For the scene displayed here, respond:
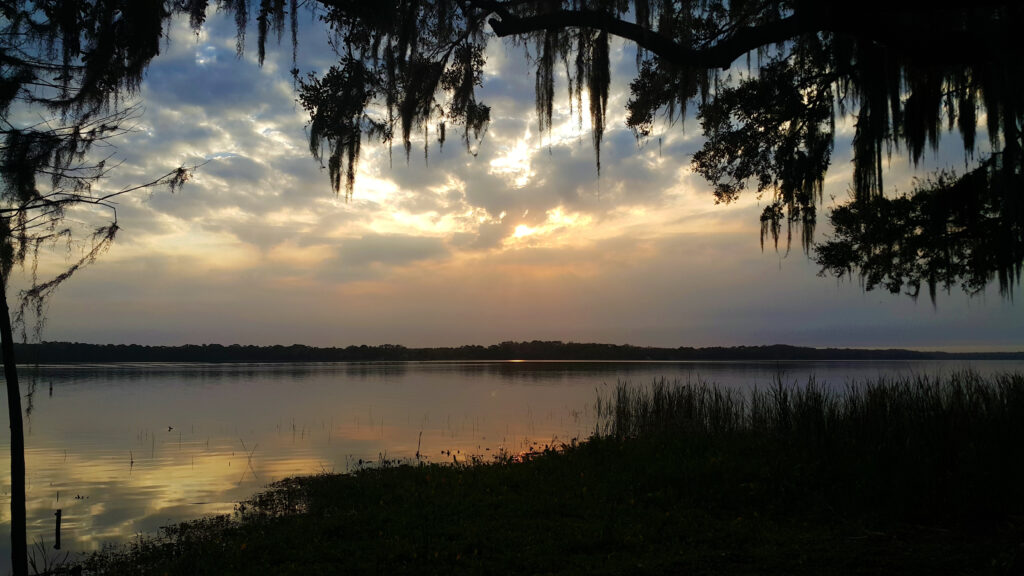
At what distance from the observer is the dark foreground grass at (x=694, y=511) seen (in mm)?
5336

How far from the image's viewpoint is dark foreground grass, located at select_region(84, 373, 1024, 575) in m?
5.34

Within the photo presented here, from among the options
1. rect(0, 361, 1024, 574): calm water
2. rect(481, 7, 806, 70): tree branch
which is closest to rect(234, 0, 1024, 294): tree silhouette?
rect(481, 7, 806, 70): tree branch

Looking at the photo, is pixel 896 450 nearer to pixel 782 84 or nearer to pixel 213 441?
pixel 782 84

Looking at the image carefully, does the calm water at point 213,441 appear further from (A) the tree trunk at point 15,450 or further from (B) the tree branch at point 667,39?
(B) the tree branch at point 667,39

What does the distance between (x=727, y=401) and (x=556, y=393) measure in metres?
21.0

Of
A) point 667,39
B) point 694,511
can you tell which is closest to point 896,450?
point 694,511

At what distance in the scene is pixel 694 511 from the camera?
22.3 feet

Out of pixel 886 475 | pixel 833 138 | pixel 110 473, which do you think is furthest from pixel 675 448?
pixel 110 473

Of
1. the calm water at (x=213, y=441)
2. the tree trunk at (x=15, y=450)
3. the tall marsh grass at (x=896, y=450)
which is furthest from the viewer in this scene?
the calm water at (x=213, y=441)

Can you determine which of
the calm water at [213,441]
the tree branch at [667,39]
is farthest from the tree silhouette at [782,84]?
the calm water at [213,441]

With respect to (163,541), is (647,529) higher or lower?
higher

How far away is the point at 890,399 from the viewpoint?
998cm

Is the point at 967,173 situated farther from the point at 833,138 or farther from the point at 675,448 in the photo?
the point at 675,448

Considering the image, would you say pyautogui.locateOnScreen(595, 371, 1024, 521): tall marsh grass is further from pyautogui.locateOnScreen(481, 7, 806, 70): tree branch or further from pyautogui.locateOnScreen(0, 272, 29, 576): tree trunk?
pyautogui.locateOnScreen(0, 272, 29, 576): tree trunk
